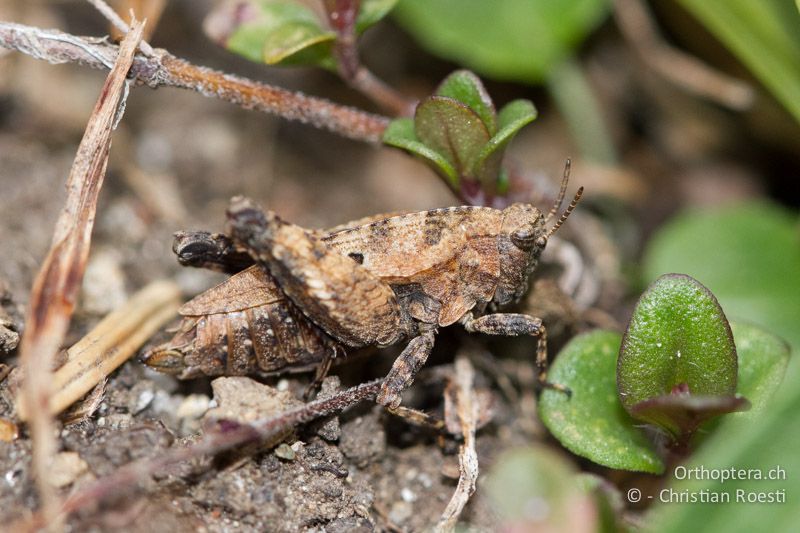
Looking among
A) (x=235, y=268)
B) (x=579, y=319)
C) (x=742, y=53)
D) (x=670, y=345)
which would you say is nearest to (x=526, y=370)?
(x=579, y=319)

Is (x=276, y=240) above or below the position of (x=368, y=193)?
above

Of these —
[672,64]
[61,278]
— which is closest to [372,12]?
[61,278]

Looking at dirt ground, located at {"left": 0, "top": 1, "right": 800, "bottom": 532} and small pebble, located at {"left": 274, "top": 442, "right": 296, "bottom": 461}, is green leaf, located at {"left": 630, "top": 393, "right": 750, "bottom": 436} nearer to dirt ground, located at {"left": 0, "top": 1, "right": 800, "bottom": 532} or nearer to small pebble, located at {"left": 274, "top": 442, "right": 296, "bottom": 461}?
dirt ground, located at {"left": 0, "top": 1, "right": 800, "bottom": 532}

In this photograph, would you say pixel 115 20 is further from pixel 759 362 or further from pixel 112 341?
pixel 759 362

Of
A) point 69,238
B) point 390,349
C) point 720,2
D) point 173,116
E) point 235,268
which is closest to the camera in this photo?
point 69,238

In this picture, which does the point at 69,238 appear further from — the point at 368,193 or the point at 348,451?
the point at 368,193

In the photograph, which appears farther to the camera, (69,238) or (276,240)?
(276,240)
